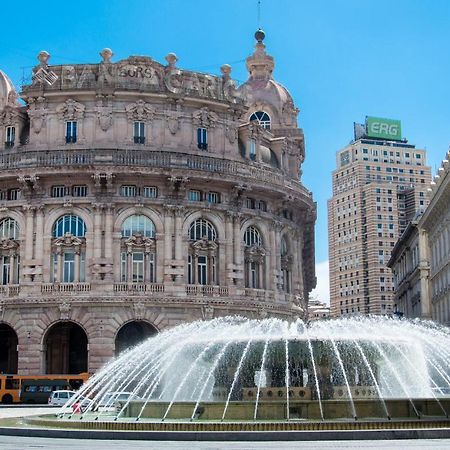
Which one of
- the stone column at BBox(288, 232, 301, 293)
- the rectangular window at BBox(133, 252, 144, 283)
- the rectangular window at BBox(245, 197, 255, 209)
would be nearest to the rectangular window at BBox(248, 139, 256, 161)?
the rectangular window at BBox(245, 197, 255, 209)

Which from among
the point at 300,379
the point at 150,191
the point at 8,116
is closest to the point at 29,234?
the point at 150,191

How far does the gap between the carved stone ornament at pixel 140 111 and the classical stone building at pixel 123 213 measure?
0.23 ft

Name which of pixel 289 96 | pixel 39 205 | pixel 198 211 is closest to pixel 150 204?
pixel 198 211

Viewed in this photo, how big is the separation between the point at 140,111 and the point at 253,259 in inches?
482

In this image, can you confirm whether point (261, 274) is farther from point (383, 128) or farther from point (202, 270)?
point (383, 128)

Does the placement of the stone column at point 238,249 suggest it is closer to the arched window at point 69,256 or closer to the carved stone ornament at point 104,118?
the arched window at point 69,256

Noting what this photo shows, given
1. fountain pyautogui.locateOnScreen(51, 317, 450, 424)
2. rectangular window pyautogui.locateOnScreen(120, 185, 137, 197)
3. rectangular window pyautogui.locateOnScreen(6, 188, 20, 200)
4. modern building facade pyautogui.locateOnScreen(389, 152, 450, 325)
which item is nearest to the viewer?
fountain pyautogui.locateOnScreen(51, 317, 450, 424)

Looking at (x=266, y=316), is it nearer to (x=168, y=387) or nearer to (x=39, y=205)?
(x=39, y=205)

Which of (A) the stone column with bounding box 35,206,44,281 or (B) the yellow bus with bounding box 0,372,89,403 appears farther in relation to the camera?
(A) the stone column with bounding box 35,206,44,281

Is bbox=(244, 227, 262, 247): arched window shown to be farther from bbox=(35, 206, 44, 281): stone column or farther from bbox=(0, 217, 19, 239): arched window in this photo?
bbox=(0, 217, 19, 239): arched window

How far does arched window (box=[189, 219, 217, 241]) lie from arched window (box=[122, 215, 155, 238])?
2.67 meters

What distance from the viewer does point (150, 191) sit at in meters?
54.9

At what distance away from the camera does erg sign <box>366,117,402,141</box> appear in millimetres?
141750

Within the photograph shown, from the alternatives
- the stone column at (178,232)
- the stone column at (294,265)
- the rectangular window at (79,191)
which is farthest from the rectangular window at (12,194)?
the stone column at (294,265)
